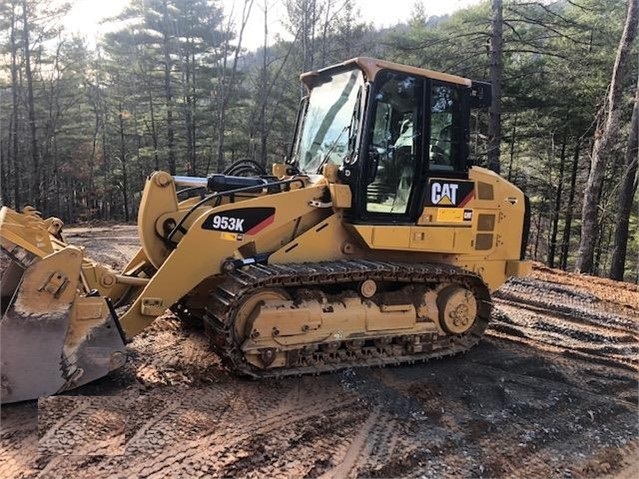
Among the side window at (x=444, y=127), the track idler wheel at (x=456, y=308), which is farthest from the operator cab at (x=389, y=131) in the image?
the track idler wheel at (x=456, y=308)

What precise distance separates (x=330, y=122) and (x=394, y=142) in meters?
0.72

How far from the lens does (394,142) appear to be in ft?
17.2

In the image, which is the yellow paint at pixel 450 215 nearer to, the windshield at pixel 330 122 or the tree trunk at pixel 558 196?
the windshield at pixel 330 122

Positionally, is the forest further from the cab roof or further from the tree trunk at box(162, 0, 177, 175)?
the cab roof

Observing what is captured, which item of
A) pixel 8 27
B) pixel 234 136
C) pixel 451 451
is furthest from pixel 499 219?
pixel 8 27

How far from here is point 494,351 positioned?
Answer: 5727 mm

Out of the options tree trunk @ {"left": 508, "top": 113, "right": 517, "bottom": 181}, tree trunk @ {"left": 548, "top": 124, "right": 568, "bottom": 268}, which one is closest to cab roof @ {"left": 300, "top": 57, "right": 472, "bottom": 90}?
tree trunk @ {"left": 508, "top": 113, "right": 517, "bottom": 181}

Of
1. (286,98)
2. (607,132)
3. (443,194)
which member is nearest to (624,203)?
(607,132)

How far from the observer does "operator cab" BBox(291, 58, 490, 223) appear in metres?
5.03

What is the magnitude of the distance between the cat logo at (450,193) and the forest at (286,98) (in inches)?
314

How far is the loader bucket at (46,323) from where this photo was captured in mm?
3764

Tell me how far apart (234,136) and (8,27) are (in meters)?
10.8

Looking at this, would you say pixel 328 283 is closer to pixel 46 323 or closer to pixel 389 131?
pixel 389 131

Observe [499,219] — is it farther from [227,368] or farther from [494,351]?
[227,368]
